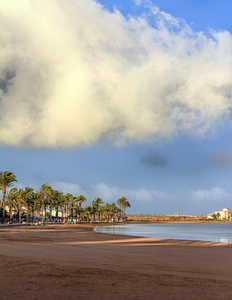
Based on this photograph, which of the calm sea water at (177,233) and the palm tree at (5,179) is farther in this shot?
the palm tree at (5,179)

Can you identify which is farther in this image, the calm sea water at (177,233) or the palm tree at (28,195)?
the palm tree at (28,195)

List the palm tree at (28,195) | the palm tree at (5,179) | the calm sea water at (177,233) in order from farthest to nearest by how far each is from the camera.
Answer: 1. the palm tree at (28,195)
2. the palm tree at (5,179)
3. the calm sea water at (177,233)

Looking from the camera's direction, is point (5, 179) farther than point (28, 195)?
No

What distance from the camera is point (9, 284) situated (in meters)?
10.1

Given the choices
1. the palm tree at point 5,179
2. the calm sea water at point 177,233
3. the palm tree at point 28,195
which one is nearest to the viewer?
the calm sea water at point 177,233

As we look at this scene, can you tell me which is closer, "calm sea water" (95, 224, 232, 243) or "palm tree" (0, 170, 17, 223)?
"calm sea water" (95, 224, 232, 243)

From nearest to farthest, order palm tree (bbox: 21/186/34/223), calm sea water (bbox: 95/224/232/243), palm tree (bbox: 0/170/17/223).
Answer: calm sea water (bbox: 95/224/232/243)
palm tree (bbox: 0/170/17/223)
palm tree (bbox: 21/186/34/223)

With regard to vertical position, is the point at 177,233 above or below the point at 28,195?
below

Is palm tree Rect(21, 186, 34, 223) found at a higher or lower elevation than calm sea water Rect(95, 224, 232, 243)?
higher

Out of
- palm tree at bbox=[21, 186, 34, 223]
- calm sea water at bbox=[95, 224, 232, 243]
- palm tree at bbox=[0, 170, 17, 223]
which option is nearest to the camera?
calm sea water at bbox=[95, 224, 232, 243]

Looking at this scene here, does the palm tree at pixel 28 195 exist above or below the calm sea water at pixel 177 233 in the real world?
above

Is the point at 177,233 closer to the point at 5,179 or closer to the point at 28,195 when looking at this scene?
the point at 5,179

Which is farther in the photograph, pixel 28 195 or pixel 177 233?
pixel 28 195

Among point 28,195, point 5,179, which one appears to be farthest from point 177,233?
point 28,195
